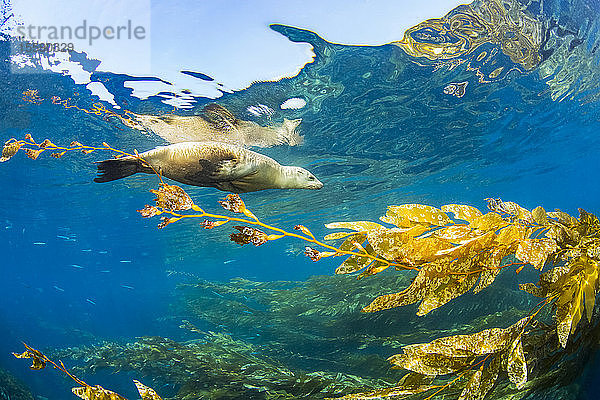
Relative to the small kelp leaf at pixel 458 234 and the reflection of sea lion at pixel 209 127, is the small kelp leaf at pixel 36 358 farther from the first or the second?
the reflection of sea lion at pixel 209 127

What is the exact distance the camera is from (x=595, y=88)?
816 centimetres

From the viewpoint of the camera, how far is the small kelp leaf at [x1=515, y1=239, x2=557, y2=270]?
0.92m

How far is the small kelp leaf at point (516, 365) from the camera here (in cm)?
91

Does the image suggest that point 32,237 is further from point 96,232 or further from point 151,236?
point 151,236

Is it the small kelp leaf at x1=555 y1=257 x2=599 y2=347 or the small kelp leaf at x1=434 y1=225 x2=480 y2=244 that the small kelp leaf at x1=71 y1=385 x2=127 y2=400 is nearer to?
the small kelp leaf at x1=434 y1=225 x2=480 y2=244

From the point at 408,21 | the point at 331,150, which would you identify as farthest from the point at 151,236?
the point at 408,21

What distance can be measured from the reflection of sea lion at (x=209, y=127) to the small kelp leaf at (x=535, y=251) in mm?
4878

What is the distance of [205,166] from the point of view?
1856 mm

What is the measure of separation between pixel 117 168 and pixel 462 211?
1.80 m

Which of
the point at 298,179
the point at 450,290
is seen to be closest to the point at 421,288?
the point at 450,290

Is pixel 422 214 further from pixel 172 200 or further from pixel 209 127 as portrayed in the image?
pixel 209 127

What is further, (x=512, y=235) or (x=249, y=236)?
(x=512, y=235)

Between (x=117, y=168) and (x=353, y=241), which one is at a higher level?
(x=117, y=168)

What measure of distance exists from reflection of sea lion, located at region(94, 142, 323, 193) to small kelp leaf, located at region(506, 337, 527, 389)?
1504 mm
